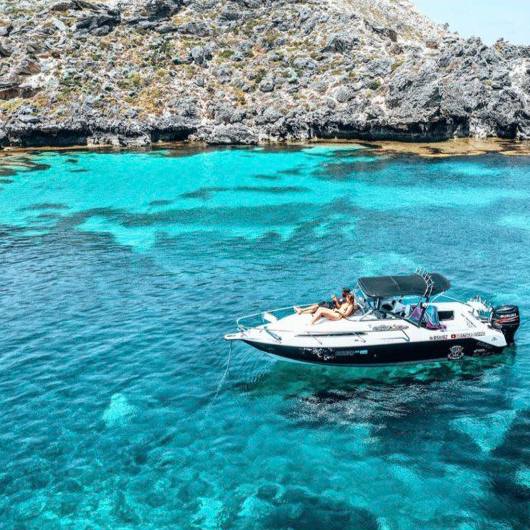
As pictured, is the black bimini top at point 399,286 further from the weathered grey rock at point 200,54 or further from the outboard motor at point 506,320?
the weathered grey rock at point 200,54

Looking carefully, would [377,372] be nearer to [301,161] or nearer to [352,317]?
[352,317]

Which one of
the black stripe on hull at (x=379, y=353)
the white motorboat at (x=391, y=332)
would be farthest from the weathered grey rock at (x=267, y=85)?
the black stripe on hull at (x=379, y=353)

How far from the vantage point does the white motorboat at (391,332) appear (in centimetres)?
2531

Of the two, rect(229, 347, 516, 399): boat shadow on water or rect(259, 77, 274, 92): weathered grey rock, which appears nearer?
rect(229, 347, 516, 399): boat shadow on water

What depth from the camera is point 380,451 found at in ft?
67.4

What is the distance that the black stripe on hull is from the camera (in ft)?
82.9

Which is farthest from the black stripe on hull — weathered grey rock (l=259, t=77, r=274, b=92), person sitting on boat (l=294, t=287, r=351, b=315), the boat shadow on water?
weathered grey rock (l=259, t=77, r=274, b=92)

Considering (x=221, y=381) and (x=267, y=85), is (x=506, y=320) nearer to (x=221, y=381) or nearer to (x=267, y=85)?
(x=221, y=381)

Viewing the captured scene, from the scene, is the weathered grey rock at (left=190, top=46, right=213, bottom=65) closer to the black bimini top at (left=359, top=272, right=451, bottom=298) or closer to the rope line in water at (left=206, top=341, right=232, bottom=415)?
the rope line in water at (left=206, top=341, right=232, bottom=415)

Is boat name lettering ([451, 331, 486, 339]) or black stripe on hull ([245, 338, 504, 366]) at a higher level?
boat name lettering ([451, 331, 486, 339])

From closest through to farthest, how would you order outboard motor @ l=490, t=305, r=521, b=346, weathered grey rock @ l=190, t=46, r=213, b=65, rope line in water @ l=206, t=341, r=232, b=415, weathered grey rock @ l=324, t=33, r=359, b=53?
rope line in water @ l=206, t=341, r=232, b=415, outboard motor @ l=490, t=305, r=521, b=346, weathered grey rock @ l=324, t=33, r=359, b=53, weathered grey rock @ l=190, t=46, r=213, b=65

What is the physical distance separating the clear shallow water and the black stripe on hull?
75 centimetres

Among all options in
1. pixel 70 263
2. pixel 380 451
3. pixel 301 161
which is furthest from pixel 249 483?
pixel 301 161

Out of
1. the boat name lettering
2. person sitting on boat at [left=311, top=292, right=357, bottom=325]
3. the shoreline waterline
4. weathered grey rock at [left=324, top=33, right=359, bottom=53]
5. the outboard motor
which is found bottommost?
the boat name lettering
